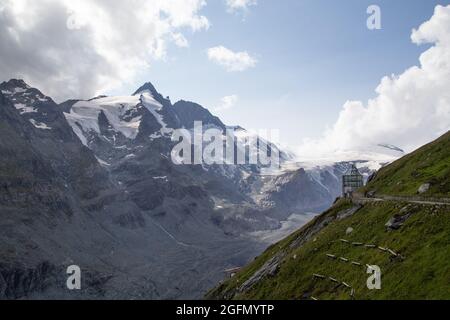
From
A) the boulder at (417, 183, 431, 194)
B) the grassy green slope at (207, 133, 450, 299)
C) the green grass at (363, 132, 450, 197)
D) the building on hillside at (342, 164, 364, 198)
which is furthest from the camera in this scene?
the building on hillside at (342, 164, 364, 198)

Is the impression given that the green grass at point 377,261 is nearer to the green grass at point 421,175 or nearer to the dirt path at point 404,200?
the dirt path at point 404,200

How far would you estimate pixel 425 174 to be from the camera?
88.5m

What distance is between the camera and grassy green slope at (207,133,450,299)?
4953cm

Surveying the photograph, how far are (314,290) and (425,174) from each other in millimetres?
36421

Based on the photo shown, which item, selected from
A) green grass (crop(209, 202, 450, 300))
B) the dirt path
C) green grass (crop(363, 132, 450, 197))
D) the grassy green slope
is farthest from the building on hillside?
green grass (crop(209, 202, 450, 300))

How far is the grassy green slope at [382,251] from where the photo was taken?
49531 millimetres

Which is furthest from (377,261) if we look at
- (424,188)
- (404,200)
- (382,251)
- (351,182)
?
(351,182)

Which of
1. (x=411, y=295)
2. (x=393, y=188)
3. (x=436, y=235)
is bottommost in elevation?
(x=411, y=295)

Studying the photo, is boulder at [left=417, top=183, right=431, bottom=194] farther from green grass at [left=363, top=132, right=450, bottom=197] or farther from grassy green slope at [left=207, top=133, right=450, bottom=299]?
grassy green slope at [left=207, top=133, right=450, bottom=299]

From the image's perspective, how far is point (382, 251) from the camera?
197ft

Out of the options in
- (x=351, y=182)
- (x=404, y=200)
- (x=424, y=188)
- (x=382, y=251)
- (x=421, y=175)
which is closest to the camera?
(x=382, y=251)

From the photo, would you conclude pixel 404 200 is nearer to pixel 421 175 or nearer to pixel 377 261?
pixel 377 261
